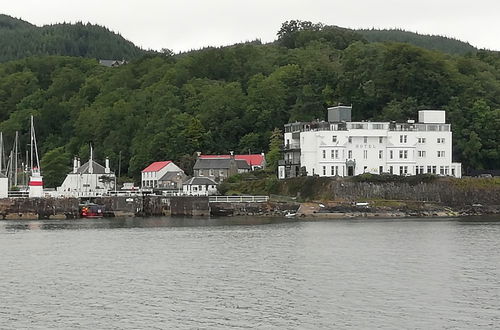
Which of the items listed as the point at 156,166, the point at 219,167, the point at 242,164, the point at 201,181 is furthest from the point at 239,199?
the point at 156,166

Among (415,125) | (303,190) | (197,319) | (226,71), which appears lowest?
(197,319)

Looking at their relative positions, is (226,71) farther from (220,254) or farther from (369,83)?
(220,254)

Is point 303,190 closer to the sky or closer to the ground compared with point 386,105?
closer to the ground

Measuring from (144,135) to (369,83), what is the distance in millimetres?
28671

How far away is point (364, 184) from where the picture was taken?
7675cm

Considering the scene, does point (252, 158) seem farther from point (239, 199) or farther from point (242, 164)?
point (239, 199)

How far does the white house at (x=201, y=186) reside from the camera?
3364 inches

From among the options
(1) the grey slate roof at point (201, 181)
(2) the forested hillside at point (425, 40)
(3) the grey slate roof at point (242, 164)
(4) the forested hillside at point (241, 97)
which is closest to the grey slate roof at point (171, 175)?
(4) the forested hillside at point (241, 97)

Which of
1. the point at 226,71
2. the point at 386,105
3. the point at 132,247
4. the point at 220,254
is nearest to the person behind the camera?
the point at 220,254

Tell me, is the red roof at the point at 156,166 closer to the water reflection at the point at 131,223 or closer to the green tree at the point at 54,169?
the green tree at the point at 54,169

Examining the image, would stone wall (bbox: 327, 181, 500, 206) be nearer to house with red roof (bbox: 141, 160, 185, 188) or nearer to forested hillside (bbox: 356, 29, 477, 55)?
house with red roof (bbox: 141, 160, 185, 188)

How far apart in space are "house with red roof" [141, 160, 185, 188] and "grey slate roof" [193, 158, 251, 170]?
2.48 meters

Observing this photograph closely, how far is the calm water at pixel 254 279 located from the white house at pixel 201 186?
79.2ft

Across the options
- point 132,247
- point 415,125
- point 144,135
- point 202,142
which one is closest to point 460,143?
point 415,125
